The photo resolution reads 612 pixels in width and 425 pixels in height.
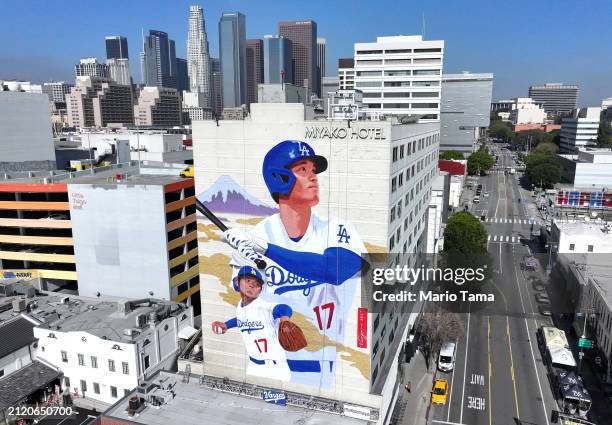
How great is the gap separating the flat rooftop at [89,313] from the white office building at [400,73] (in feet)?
287

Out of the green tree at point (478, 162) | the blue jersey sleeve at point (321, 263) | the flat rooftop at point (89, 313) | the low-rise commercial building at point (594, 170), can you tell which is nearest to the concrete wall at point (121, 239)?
the flat rooftop at point (89, 313)

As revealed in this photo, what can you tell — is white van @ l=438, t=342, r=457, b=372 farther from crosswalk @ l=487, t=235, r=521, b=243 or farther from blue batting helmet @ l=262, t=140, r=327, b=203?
crosswalk @ l=487, t=235, r=521, b=243

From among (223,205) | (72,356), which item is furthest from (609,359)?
(72,356)

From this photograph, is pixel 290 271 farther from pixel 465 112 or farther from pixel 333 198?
pixel 465 112

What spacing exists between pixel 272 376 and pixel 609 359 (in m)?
34.2

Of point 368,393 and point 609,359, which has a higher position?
point 368,393

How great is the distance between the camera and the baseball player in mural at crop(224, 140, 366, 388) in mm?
33312

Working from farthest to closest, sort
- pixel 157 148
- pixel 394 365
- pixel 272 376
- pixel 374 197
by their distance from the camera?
1. pixel 157 148
2. pixel 394 365
3. pixel 272 376
4. pixel 374 197

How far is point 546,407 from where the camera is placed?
42.7 metres

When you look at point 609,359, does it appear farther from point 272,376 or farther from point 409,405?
point 272,376

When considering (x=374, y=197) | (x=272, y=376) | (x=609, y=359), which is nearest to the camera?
(x=374, y=197)

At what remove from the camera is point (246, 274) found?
36.7 metres

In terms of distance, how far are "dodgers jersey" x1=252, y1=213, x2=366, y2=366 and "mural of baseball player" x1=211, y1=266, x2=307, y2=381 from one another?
33.3 inches

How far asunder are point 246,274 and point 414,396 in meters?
22.1
